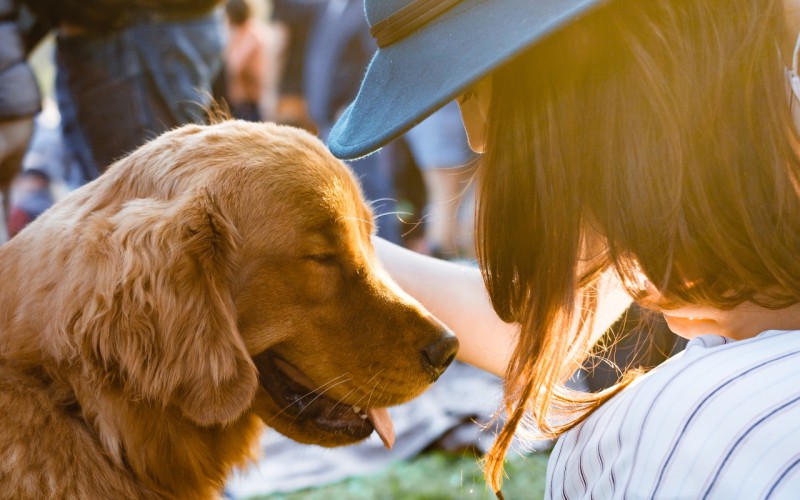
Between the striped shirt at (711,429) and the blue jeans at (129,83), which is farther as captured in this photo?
the blue jeans at (129,83)

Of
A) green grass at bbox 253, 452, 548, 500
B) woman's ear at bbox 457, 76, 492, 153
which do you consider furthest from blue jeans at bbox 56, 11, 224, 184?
woman's ear at bbox 457, 76, 492, 153

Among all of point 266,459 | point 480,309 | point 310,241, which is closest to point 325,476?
point 266,459

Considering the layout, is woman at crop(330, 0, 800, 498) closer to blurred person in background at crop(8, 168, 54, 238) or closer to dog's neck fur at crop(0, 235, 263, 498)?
dog's neck fur at crop(0, 235, 263, 498)

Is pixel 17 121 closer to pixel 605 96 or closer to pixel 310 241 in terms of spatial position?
pixel 310 241

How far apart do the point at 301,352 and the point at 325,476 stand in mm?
1996

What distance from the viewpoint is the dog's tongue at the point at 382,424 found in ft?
8.05

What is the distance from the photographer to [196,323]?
200cm

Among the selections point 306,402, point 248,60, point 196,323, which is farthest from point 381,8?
point 248,60

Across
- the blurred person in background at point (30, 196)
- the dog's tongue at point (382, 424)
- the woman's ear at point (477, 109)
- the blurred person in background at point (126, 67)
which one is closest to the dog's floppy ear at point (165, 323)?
the dog's tongue at point (382, 424)

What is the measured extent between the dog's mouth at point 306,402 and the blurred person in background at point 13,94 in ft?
6.87

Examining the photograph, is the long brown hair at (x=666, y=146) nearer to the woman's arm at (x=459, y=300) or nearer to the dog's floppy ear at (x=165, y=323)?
the dog's floppy ear at (x=165, y=323)

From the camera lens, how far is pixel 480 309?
2688 mm

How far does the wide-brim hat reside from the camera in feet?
4.26

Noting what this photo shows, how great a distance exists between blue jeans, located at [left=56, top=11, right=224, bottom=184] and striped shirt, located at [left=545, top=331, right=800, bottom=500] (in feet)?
10.1
